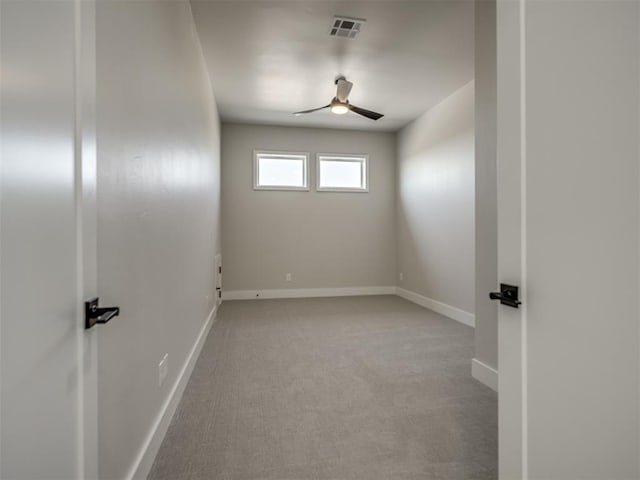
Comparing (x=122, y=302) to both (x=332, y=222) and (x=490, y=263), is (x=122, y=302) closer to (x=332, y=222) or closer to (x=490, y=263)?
(x=490, y=263)

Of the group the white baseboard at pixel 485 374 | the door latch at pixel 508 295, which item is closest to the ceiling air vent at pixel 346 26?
the door latch at pixel 508 295

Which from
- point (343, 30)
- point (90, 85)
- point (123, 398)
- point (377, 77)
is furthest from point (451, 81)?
point (123, 398)

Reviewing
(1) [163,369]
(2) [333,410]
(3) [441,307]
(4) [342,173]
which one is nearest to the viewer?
(1) [163,369]

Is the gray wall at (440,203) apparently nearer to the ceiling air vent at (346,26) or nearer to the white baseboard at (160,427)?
the ceiling air vent at (346,26)

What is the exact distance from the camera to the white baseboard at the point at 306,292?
5390 millimetres

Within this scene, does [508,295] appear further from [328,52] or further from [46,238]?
[328,52]

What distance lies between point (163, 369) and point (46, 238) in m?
1.37

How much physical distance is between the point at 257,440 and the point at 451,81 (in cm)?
414

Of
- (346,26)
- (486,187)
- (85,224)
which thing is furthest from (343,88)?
(85,224)

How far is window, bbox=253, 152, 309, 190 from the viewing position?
5.49 meters

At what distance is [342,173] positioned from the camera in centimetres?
585

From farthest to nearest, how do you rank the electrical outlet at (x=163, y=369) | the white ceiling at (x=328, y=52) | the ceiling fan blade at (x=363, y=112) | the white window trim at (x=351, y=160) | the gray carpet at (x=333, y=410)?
1. the white window trim at (x=351, y=160)
2. the ceiling fan blade at (x=363, y=112)
3. the white ceiling at (x=328, y=52)
4. the electrical outlet at (x=163, y=369)
5. the gray carpet at (x=333, y=410)

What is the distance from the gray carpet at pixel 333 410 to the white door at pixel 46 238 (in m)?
0.95

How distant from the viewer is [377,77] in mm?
3750
